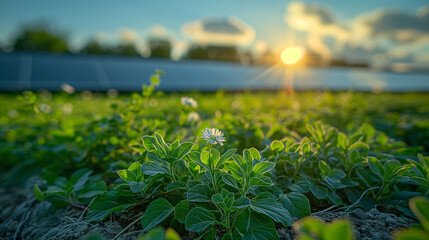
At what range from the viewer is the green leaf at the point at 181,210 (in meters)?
0.86

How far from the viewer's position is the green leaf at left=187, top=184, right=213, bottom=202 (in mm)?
855

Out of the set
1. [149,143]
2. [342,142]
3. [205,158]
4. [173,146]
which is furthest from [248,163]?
[342,142]

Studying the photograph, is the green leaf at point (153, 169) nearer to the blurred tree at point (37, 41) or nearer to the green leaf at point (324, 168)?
the green leaf at point (324, 168)

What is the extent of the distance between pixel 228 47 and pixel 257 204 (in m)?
40.5

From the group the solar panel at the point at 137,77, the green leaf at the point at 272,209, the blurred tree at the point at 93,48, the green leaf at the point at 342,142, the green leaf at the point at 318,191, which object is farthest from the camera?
the blurred tree at the point at 93,48

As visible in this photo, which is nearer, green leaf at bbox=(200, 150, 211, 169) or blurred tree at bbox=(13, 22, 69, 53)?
green leaf at bbox=(200, 150, 211, 169)

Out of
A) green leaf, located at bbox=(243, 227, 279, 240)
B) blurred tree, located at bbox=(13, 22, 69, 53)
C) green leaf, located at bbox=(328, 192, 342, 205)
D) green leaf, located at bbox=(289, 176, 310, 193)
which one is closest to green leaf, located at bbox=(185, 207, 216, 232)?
green leaf, located at bbox=(243, 227, 279, 240)

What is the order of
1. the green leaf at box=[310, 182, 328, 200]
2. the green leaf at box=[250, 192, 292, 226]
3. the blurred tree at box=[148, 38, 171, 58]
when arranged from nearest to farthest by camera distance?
1. the green leaf at box=[250, 192, 292, 226]
2. the green leaf at box=[310, 182, 328, 200]
3. the blurred tree at box=[148, 38, 171, 58]

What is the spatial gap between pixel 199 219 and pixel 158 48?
3638cm

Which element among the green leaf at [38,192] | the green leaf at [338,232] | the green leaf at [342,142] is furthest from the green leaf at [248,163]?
the green leaf at [38,192]

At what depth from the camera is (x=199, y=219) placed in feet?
2.68

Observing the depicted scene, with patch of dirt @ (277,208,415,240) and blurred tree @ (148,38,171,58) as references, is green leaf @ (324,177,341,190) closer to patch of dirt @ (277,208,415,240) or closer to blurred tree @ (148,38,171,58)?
patch of dirt @ (277,208,415,240)

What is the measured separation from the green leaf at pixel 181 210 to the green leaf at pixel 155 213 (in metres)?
0.03

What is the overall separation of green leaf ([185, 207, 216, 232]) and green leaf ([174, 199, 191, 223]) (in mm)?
66
